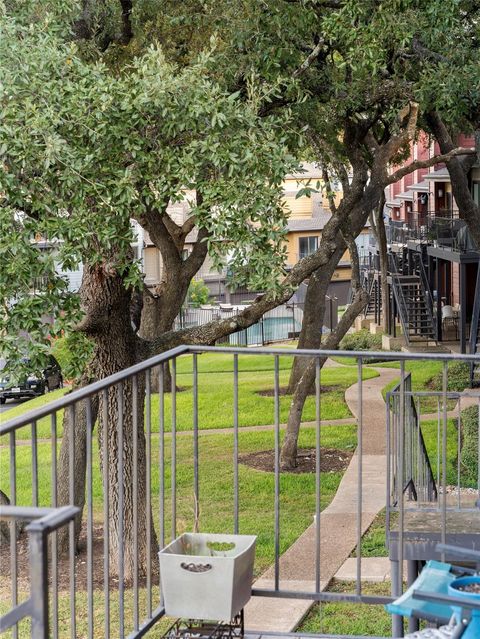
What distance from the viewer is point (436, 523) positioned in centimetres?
585

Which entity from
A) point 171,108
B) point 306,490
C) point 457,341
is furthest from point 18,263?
point 457,341

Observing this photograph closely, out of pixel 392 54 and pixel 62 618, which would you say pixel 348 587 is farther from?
pixel 392 54

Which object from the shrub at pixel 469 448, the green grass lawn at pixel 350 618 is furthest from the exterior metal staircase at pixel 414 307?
the green grass lawn at pixel 350 618

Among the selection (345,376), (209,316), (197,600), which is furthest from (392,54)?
(209,316)

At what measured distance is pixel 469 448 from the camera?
14.8 meters

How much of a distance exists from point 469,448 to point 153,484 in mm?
5062

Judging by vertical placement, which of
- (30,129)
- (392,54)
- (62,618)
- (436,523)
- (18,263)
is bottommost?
(62,618)

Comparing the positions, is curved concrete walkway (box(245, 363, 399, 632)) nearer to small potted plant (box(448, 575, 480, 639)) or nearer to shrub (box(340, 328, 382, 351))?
small potted plant (box(448, 575, 480, 639))

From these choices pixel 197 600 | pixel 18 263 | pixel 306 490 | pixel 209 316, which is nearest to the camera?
pixel 197 600

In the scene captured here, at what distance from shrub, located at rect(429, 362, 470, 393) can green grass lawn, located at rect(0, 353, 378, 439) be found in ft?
7.00

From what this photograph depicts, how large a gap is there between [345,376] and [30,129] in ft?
64.7

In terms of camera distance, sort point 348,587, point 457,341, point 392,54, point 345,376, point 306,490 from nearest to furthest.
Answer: point 348,587 < point 392,54 < point 306,490 < point 345,376 < point 457,341

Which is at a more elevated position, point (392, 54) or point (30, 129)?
point (392, 54)

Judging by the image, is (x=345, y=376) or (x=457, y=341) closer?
(x=345, y=376)
